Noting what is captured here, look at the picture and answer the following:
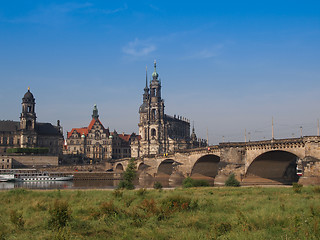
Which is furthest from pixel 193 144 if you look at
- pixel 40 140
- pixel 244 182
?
pixel 244 182

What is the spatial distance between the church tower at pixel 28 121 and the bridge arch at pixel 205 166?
7797 centimetres

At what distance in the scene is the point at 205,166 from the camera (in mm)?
83562

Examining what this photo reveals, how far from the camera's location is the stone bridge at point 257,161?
50.6m

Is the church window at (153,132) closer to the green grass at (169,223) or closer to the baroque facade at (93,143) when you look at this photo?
the baroque facade at (93,143)

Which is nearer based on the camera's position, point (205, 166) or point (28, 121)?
point (205, 166)

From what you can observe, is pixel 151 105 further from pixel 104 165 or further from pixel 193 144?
pixel 104 165

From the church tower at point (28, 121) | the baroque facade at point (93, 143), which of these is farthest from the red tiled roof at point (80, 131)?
the church tower at point (28, 121)

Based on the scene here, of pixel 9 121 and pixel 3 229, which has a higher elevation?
pixel 9 121

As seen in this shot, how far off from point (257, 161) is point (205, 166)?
891 inches

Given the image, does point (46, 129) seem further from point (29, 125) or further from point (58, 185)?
point (58, 185)

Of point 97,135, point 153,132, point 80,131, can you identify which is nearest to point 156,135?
point 153,132

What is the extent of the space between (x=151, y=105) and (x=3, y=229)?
455 feet

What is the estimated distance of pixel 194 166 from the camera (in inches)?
3167

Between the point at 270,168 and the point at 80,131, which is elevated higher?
the point at 80,131
